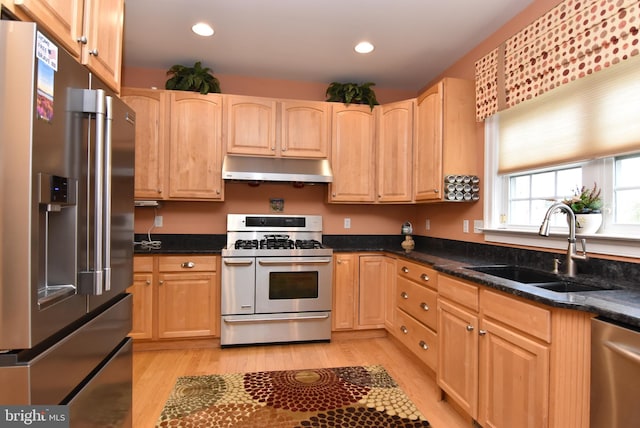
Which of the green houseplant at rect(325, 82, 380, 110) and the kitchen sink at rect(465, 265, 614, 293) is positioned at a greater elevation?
the green houseplant at rect(325, 82, 380, 110)

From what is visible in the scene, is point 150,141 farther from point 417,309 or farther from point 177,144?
point 417,309

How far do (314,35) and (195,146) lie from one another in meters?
1.45

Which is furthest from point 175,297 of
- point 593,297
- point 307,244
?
point 593,297

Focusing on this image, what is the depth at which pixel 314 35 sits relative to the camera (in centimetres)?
272

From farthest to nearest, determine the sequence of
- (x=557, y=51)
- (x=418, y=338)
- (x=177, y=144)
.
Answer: (x=177, y=144)
(x=418, y=338)
(x=557, y=51)

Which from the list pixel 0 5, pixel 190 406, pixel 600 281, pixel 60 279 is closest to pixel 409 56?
pixel 600 281

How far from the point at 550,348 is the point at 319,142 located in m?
2.55

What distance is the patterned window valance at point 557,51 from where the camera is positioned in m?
1.63

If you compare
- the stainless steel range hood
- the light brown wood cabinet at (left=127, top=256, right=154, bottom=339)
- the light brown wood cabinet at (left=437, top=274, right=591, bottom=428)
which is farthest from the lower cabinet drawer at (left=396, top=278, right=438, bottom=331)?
the light brown wood cabinet at (left=127, top=256, right=154, bottom=339)

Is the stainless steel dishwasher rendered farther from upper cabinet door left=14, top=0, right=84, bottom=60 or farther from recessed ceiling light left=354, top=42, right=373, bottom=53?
recessed ceiling light left=354, top=42, right=373, bottom=53

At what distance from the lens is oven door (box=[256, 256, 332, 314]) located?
10.0 feet

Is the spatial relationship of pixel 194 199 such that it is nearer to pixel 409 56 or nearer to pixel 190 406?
pixel 190 406

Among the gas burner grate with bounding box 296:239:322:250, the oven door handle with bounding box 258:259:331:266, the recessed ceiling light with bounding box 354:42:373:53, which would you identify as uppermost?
the recessed ceiling light with bounding box 354:42:373:53

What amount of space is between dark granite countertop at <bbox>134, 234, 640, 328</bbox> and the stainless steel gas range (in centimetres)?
24
